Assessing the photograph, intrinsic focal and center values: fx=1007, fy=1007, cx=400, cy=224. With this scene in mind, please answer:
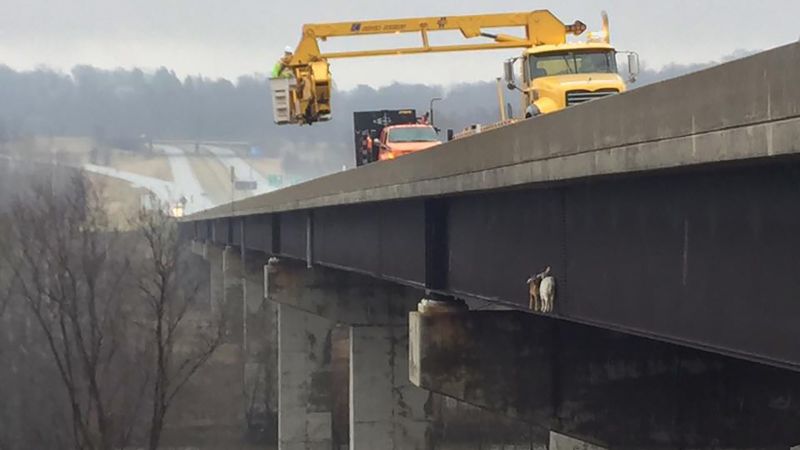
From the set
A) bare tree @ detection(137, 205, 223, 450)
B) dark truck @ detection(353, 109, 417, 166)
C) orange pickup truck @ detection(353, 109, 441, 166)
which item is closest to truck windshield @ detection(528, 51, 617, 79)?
orange pickup truck @ detection(353, 109, 441, 166)

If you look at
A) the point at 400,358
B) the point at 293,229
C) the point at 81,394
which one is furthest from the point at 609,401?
the point at 81,394

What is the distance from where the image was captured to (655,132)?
5699 millimetres

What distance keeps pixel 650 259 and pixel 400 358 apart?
1552 centimetres

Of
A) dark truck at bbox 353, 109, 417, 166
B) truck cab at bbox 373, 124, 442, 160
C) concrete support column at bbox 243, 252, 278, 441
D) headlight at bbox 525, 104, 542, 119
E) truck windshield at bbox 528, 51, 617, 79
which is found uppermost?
dark truck at bbox 353, 109, 417, 166

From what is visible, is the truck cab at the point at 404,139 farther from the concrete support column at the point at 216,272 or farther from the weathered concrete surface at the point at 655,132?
the concrete support column at the point at 216,272

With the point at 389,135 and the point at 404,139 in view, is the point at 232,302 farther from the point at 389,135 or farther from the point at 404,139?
the point at 404,139

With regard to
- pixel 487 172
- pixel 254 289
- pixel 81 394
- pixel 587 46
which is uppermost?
pixel 587 46

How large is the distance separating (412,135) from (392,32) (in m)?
4.76

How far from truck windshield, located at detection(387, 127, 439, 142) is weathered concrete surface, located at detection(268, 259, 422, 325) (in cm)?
797

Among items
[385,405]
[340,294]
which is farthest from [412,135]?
[385,405]

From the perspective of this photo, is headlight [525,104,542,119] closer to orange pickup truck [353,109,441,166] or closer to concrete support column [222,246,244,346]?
orange pickup truck [353,109,441,166]

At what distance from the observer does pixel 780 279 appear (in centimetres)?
540

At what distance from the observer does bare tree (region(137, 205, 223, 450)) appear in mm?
30531

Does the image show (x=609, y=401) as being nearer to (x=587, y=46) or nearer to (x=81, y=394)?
(x=587, y=46)
